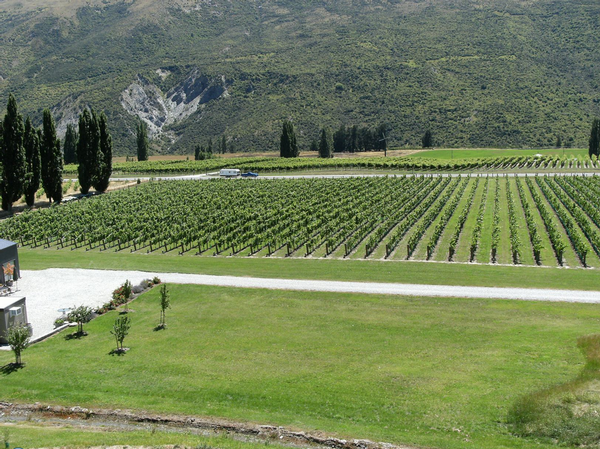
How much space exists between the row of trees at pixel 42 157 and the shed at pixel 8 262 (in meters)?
26.2

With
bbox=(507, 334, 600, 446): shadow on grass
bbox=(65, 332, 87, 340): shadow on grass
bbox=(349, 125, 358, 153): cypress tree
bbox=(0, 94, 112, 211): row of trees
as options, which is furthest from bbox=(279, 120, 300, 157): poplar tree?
bbox=(507, 334, 600, 446): shadow on grass

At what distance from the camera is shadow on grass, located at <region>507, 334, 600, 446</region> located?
44.9 feet

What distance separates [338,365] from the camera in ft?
59.5

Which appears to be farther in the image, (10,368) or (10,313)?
(10,313)

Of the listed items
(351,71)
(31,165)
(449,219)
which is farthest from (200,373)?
(351,71)

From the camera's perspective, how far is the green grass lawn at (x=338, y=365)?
1512cm

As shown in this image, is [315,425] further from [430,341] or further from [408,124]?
[408,124]

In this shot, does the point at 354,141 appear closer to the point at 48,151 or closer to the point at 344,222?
the point at 48,151

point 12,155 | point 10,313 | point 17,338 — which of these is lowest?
point 17,338

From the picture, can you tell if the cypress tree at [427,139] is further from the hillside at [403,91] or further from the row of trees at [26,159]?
the row of trees at [26,159]

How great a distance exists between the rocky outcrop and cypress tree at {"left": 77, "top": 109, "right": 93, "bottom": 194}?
400ft

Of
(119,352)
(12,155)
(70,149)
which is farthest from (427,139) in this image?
(119,352)

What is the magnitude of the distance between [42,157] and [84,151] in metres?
6.49

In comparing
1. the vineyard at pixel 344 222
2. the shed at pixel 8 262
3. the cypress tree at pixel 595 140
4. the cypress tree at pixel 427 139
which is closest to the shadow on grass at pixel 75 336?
the shed at pixel 8 262
